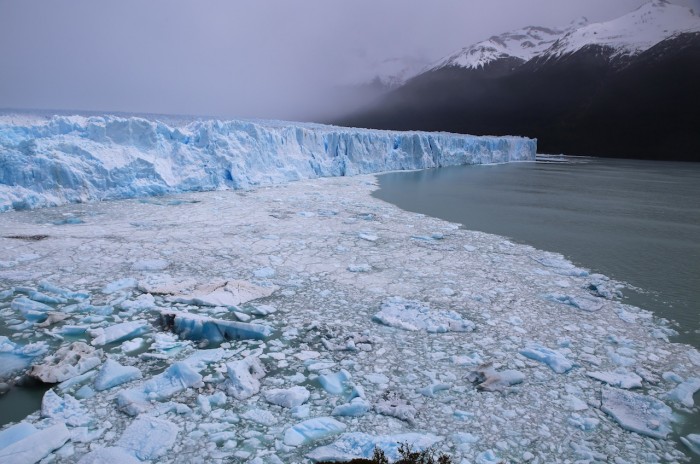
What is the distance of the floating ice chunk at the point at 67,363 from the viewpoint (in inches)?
99.3

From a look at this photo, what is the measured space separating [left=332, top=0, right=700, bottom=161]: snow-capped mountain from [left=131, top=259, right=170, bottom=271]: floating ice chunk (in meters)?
59.9

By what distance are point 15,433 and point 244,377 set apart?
1.21 m

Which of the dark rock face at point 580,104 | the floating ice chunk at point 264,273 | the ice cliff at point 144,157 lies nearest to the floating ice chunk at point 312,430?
the floating ice chunk at point 264,273

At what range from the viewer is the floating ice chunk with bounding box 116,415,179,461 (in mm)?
1989

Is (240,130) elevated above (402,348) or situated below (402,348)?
above

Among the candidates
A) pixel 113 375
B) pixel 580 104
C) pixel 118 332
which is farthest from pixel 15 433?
pixel 580 104

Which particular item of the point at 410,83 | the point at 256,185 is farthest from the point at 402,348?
the point at 410,83

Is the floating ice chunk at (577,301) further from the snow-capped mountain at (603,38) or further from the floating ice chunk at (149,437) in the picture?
the snow-capped mountain at (603,38)

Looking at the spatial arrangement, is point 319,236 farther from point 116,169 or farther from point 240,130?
point 240,130

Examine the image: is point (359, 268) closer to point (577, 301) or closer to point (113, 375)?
point (577, 301)

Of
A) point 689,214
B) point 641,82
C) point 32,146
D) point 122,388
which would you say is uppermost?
point 641,82

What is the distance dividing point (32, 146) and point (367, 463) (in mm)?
9698

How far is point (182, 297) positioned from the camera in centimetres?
380

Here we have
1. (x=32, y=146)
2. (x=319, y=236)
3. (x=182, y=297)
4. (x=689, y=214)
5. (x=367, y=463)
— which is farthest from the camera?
(x=689, y=214)
